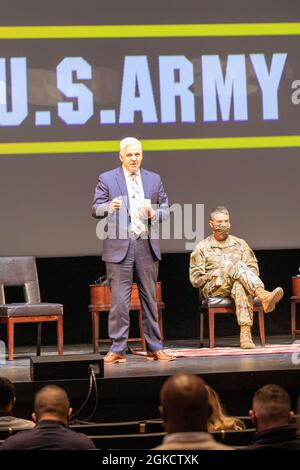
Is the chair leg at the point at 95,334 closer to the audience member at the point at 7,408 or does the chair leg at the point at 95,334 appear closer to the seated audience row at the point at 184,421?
the audience member at the point at 7,408

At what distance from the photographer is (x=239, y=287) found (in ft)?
23.0

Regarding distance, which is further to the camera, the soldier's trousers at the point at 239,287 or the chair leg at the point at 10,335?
the soldier's trousers at the point at 239,287

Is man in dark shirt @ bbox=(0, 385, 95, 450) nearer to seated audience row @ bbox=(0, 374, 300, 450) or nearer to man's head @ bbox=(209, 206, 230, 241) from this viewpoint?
seated audience row @ bbox=(0, 374, 300, 450)

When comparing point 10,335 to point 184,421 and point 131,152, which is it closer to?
point 131,152

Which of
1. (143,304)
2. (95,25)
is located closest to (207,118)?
(95,25)

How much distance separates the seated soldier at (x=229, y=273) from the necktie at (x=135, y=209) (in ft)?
3.74

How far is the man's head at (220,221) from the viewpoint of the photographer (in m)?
7.18

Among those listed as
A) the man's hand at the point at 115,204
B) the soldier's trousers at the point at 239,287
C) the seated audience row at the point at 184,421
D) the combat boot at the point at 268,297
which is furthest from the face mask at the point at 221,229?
the seated audience row at the point at 184,421

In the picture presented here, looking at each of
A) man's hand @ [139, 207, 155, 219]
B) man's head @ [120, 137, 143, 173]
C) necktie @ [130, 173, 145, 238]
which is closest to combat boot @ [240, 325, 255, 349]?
necktie @ [130, 173, 145, 238]

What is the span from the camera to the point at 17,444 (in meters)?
2.87

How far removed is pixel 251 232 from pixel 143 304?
2.04m

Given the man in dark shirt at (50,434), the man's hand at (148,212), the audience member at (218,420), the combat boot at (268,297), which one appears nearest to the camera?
the man in dark shirt at (50,434)

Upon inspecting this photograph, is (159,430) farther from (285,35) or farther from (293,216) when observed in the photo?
(285,35)
